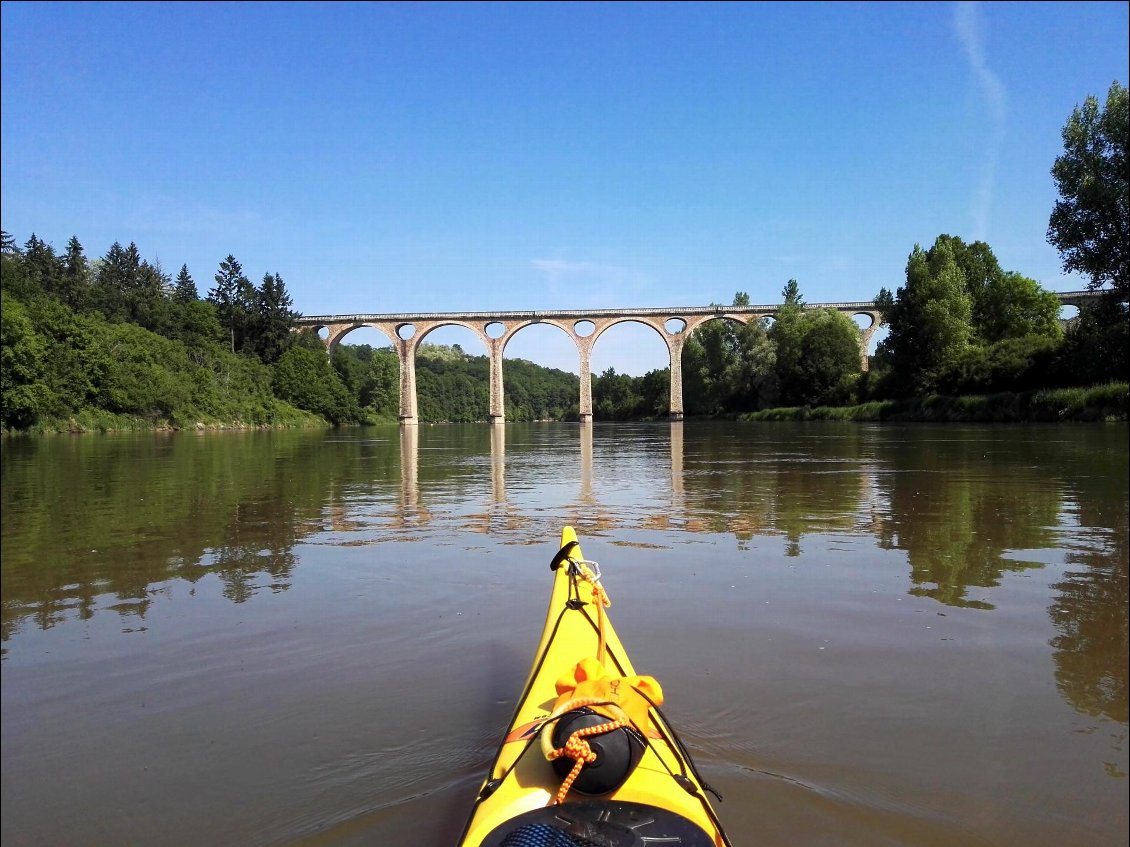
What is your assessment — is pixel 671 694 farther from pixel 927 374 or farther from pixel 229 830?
pixel 927 374

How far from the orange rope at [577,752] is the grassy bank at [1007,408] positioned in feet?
73.1

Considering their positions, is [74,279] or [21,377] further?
[74,279]

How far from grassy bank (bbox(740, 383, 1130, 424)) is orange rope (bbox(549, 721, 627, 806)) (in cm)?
2229

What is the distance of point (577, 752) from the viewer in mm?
2035

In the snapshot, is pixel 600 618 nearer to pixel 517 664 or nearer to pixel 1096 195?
pixel 517 664

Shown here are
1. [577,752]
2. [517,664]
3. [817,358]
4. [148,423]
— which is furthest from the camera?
[817,358]

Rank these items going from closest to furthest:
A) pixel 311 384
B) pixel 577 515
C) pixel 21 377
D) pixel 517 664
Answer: pixel 517 664
pixel 577 515
pixel 21 377
pixel 311 384

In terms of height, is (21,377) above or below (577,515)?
above

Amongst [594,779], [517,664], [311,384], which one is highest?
[311,384]

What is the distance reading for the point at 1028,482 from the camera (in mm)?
9930

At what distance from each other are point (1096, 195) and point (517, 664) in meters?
28.3

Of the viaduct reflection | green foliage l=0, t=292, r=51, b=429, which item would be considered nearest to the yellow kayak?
the viaduct reflection

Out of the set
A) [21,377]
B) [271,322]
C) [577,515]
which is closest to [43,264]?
[271,322]

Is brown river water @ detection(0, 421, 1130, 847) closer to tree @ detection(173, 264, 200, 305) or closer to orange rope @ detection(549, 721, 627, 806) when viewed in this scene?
orange rope @ detection(549, 721, 627, 806)
